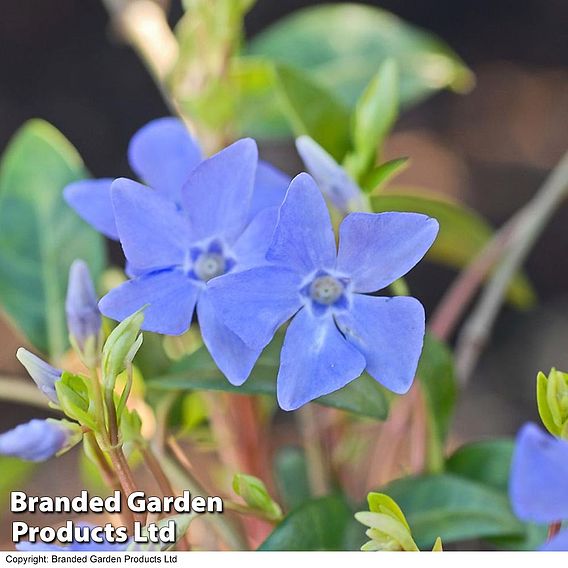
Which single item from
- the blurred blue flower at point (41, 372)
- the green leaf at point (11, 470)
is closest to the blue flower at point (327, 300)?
the blurred blue flower at point (41, 372)

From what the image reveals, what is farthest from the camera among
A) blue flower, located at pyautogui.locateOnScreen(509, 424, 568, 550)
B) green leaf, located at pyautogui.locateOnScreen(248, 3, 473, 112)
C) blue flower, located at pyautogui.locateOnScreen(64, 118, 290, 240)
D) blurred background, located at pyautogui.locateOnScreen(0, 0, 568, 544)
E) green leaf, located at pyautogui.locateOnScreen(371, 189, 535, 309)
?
blurred background, located at pyautogui.locateOnScreen(0, 0, 568, 544)

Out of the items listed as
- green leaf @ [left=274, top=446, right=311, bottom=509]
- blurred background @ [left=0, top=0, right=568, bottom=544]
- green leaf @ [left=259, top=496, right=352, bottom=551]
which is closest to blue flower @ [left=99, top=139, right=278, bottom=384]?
green leaf @ [left=259, top=496, right=352, bottom=551]

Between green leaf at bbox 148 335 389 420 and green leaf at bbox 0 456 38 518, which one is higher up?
green leaf at bbox 0 456 38 518

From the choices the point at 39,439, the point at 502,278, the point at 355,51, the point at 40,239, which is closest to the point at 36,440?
the point at 39,439

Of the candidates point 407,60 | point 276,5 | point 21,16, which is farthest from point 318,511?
point 21,16

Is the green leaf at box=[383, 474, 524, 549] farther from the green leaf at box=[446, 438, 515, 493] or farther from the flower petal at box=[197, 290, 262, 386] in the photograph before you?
the flower petal at box=[197, 290, 262, 386]

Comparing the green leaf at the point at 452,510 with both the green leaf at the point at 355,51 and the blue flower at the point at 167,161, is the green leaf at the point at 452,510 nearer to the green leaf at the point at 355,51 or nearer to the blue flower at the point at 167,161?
the blue flower at the point at 167,161

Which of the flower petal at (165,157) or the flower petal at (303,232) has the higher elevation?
the flower petal at (165,157)

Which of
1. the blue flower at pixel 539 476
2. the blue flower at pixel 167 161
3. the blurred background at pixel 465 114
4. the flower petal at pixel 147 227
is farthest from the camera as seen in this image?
the blurred background at pixel 465 114
